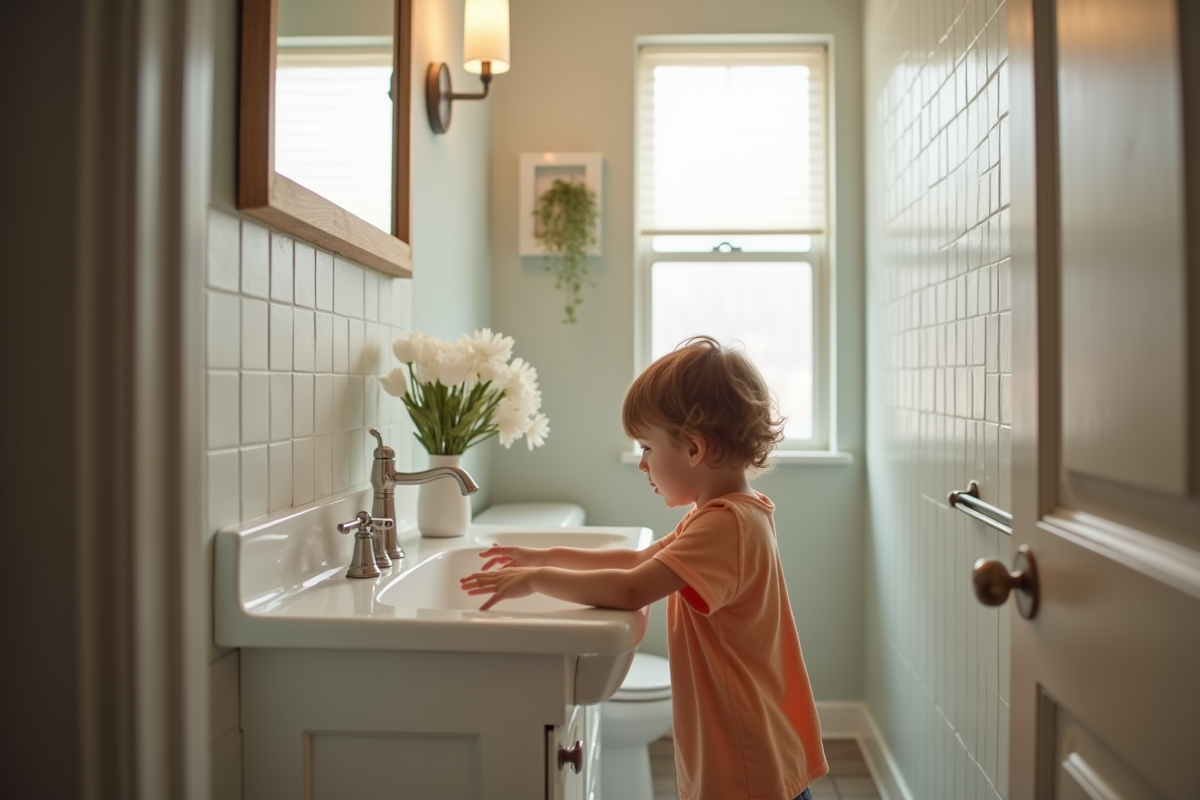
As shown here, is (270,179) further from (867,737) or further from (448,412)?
(867,737)

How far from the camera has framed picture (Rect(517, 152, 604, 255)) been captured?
2.80 meters

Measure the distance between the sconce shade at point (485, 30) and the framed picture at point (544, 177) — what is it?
0.67m

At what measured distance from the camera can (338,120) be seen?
4.66 feet

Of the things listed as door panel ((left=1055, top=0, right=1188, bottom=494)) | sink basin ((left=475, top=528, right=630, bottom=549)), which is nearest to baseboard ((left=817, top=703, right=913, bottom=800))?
sink basin ((left=475, top=528, right=630, bottom=549))

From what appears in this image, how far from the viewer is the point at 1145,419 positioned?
72 centimetres

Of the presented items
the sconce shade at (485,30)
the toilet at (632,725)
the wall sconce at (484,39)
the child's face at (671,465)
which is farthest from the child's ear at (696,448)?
the sconce shade at (485,30)

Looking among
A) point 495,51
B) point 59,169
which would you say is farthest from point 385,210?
point 59,169

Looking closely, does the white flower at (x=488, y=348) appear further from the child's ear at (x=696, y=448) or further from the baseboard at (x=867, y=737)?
the baseboard at (x=867, y=737)

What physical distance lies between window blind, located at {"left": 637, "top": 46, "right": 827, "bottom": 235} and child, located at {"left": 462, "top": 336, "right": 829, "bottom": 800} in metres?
1.66

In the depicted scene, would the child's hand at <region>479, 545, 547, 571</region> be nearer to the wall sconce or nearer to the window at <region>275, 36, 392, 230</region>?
the window at <region>275, 36, 392, 230</region>

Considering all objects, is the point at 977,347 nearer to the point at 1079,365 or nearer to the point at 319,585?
the point at 1079,365

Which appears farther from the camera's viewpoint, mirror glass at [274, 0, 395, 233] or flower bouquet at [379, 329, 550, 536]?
flower bouquet at [379, 329, 550, 536]

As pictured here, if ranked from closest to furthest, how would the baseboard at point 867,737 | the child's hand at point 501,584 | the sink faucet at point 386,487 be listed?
the child's hand at point 501,584 → the sink faucet at point 386,487 → the baseboard at point 867,737

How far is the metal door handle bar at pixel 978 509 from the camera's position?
150 centimetres
